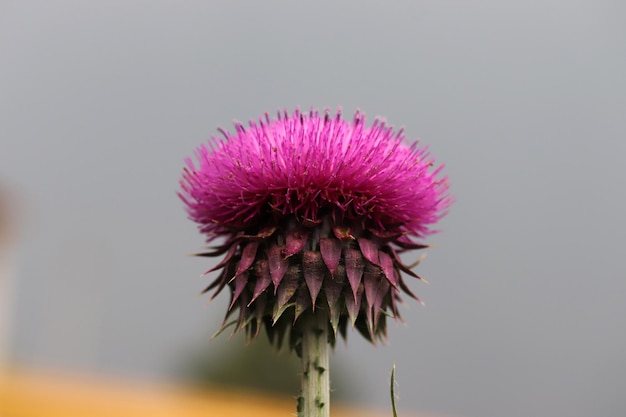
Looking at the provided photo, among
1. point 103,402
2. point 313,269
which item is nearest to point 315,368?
point 313,269

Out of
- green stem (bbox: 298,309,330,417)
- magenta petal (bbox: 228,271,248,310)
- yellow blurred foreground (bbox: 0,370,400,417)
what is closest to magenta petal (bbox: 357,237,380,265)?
green stem (bbox: 298,309,330,417)

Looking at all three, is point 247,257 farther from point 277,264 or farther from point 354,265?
point 354,265

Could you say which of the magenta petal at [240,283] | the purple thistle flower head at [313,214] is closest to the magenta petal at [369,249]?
the purple thistle flower head at [313,214]

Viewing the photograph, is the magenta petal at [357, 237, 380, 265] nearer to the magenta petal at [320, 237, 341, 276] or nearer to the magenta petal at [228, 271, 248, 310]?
the magenta petal at [320, 237, 341, 276]

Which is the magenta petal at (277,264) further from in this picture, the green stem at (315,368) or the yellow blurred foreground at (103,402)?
the yellow blurred foreground at (103,402)

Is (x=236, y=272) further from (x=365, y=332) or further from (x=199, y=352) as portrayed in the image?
(x=199, y=352)
